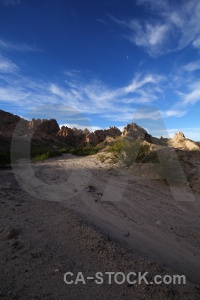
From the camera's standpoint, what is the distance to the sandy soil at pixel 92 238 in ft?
8.41

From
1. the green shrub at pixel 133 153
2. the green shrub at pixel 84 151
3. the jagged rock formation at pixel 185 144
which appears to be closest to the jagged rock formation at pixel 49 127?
the green shrub at pixel 84 151

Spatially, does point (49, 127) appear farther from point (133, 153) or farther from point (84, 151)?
point (133, 153)

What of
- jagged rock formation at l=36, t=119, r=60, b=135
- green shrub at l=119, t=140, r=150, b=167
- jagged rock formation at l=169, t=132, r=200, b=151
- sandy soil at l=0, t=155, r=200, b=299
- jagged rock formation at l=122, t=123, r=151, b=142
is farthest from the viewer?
jagged rock formation at l=36, t=119, r=60, b=135

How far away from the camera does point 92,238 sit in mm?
3439

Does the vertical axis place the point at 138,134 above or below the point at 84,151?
above

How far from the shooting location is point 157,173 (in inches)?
297

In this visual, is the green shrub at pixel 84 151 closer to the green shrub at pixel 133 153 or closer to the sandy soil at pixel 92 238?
the green shrub at pixel 133 153

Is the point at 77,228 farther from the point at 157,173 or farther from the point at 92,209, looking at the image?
the point at 157,173

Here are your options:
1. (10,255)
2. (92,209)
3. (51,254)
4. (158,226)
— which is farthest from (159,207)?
(10,255)

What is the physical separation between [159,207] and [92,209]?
4.70 feet

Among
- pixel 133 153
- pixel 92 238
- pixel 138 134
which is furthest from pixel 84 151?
pixel 92 238

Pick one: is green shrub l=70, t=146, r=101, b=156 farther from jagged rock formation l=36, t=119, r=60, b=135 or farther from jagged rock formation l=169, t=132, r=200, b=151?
jagged rock formation l=36, t=119, r=60, b=135

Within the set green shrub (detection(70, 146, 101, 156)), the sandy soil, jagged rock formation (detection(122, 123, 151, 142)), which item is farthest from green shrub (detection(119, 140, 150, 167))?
green shrub (detection(70, 146, 101, 156))

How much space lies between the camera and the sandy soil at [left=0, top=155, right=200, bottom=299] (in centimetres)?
256
